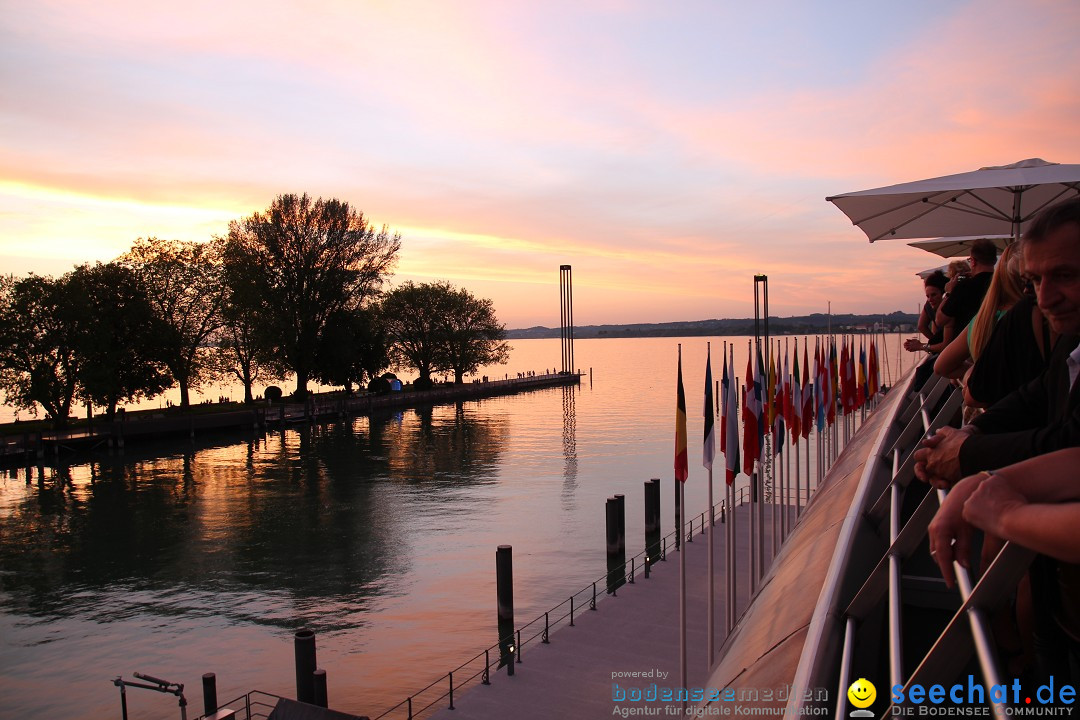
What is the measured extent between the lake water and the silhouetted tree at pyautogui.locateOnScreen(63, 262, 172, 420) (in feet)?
18.6

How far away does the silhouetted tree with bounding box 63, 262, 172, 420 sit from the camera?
170 feet

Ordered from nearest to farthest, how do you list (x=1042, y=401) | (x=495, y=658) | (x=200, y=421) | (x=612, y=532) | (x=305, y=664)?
(x=1042, y=401)
(x=305, y=664)
(x=495, y=658)
(x=612, y=532)
(x=200, y=421)

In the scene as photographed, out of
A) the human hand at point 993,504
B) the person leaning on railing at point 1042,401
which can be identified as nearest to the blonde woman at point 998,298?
the person leaning on railing at point 1042,401

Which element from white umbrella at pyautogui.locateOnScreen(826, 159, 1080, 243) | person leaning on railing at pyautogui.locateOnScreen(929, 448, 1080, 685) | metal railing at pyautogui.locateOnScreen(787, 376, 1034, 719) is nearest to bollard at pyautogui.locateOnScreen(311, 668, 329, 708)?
metal railing at pyautogui.locateOnScreen(787, 376, 1034, 719)

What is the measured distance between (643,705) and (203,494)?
2930cm

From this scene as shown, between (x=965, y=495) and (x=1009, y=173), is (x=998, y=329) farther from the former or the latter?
(x=1009, y=173)

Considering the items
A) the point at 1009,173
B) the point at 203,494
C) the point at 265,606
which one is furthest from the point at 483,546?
the point at 1009,173

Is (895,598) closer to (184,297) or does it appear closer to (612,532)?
(612,532)

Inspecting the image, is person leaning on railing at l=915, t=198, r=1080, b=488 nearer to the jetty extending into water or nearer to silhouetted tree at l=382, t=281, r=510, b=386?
the jetty extending into water

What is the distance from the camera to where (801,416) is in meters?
22.1

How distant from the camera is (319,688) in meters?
13.6

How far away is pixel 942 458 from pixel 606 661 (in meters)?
13.5

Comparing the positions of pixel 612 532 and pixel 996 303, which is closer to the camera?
pixel 996 303

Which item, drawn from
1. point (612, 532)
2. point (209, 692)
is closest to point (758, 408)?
point (612, 532)
